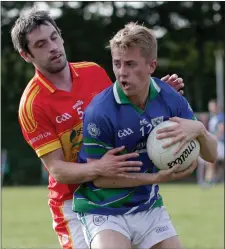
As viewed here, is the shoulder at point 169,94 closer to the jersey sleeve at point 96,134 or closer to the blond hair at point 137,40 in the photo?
the blond hair at point 137,40

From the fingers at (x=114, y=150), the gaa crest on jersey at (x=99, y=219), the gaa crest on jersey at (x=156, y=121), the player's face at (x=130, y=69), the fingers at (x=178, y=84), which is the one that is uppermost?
the player's face at (x=130, y=69)

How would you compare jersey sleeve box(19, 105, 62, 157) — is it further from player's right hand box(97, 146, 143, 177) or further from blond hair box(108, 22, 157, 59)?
blond hair box(108, 22, 157, 59)

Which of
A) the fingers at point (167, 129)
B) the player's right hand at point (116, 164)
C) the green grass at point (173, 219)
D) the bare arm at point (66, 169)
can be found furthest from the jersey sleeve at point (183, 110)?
the green grass at point (173, 219)

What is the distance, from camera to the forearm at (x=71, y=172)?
4.95 metres

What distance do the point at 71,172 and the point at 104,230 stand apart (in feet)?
1.55

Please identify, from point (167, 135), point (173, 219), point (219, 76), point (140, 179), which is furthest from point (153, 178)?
point (219, 76)

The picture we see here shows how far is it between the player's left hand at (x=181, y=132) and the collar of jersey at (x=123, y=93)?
244 mm

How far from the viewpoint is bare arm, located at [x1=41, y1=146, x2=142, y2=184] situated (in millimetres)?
4836

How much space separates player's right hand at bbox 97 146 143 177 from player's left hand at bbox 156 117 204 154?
24 cm

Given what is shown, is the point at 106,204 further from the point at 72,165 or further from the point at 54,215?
the point at 54,215

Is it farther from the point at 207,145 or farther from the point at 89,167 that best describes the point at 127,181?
the point at 207,145

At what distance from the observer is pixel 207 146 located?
16.6 feet

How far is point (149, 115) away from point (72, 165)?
67 cm

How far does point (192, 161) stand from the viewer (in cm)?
493
